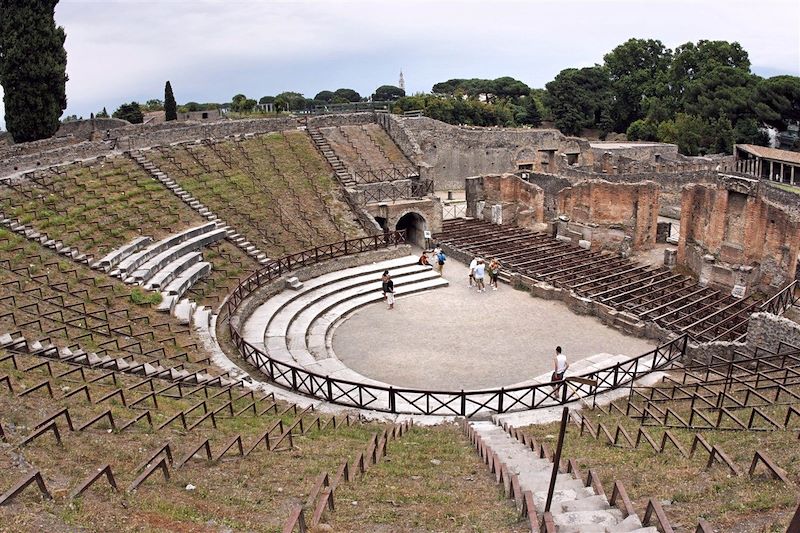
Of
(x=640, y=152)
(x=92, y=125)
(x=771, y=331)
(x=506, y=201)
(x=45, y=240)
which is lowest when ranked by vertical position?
(x=771, y=331)

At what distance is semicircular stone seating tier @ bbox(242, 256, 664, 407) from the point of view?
55.1 ft

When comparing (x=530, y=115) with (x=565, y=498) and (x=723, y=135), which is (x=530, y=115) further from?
(x=565, y=498)

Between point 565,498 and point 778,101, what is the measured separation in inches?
2284

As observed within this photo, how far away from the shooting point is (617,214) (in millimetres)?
27156

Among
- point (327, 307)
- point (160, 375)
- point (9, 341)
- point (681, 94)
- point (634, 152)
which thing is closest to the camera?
point (9, 341)

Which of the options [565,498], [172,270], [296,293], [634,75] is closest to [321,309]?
[296,293]

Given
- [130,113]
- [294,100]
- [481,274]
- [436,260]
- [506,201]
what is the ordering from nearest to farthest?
[481,274]
[436,260]
[506,201]
[130,113]
[294,100]

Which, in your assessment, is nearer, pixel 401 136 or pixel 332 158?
pixel 332 158

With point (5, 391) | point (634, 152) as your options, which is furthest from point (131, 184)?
point (634, 152)

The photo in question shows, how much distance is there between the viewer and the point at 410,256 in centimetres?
2622

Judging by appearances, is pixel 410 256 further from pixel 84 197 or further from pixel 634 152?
pixel 634 152

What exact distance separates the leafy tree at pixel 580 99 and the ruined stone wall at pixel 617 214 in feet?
152

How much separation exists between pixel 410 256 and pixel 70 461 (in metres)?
19.5

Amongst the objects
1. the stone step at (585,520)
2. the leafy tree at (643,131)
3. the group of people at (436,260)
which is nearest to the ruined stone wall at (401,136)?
the group of people at (436,260)
